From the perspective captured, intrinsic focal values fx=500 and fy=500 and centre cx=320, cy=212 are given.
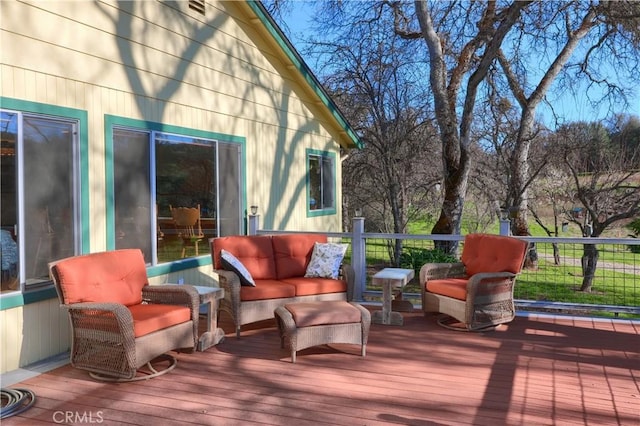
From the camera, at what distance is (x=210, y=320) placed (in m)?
4.48

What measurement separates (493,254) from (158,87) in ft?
13.2

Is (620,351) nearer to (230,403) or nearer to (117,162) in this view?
(230,403)

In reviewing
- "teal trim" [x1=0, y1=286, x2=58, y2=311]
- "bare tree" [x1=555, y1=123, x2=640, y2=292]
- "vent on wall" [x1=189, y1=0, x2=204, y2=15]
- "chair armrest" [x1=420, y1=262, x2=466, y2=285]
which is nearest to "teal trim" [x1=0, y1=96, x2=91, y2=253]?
"teal trim" [x1=0, y1=286, x2=58, y2=311]

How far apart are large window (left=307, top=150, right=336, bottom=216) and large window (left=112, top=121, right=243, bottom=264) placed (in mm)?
Result: 2230

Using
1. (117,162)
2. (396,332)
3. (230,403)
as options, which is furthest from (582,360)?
(117,162)

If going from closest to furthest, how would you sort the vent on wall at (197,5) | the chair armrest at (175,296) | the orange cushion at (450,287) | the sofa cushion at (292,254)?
the chair armrest at (175,296) → the orange cushion at (450,287) → the sofa cushion at (292,254) → the vent on wall at (197,5)

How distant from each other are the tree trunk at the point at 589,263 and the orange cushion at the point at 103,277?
25.2ft

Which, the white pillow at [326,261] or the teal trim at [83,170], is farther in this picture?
the white pillow at [326,261]

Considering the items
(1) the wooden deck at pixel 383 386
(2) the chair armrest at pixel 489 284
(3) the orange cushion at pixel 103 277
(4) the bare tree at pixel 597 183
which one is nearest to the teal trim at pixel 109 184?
(3) the orange cushion at pixel 103 277

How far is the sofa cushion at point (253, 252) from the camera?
5334 mm

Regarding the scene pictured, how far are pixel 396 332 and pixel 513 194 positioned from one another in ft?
23.6

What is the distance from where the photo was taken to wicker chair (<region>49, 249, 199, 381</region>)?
3.55m

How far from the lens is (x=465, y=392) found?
11.0ft

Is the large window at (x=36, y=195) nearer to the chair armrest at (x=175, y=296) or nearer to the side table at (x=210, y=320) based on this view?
the chair armrest at (x=175, y=296)
